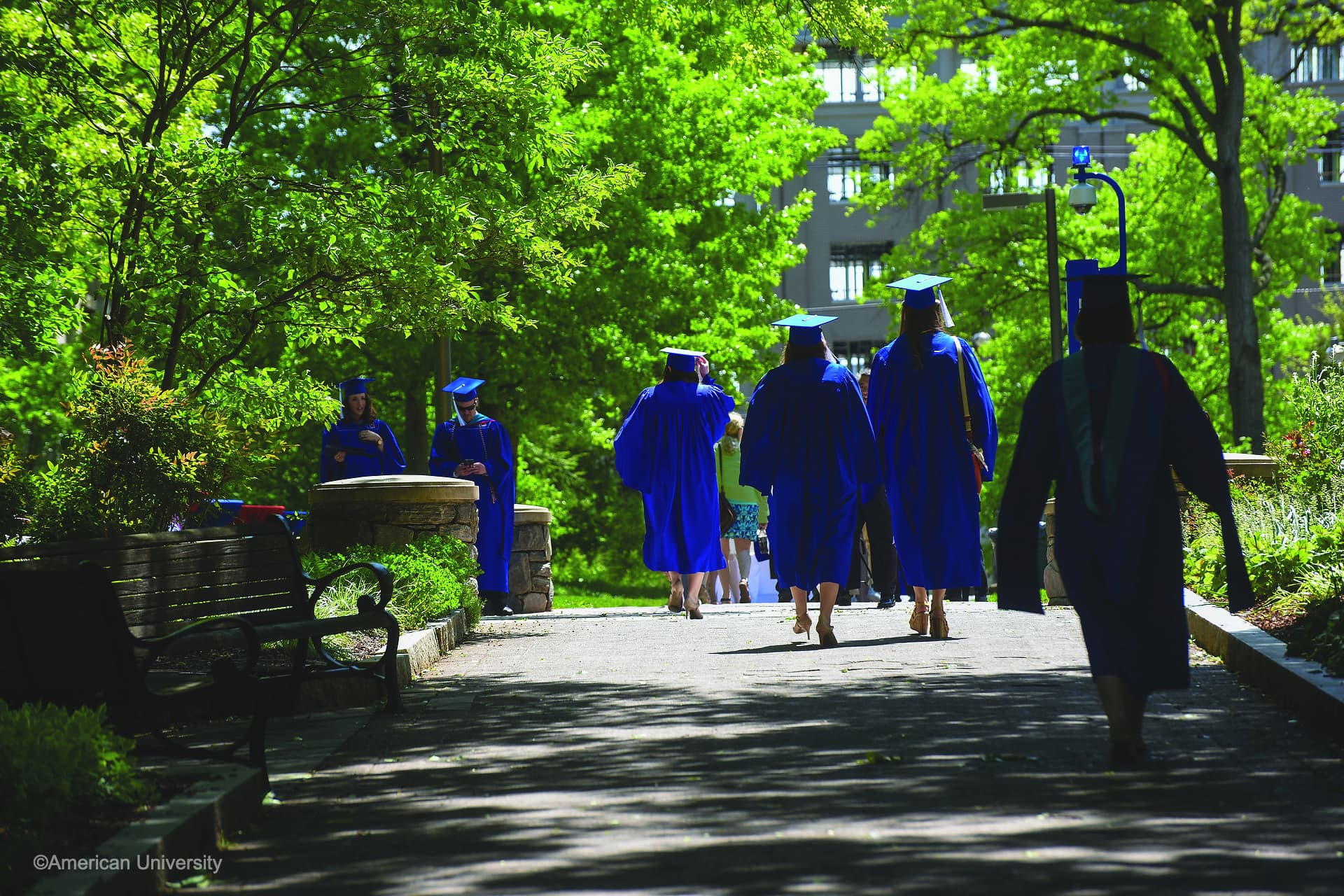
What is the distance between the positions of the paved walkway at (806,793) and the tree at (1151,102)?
15305 mm

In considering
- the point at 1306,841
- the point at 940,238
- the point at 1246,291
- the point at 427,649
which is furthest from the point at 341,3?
the point at 940,238

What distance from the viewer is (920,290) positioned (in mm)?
11555

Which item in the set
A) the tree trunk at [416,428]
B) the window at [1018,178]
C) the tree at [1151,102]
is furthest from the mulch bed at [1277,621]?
the window at [1018,178]

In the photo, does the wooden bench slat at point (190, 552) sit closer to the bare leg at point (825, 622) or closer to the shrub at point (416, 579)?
the shrub at point (416, 579)

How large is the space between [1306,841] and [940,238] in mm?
28364

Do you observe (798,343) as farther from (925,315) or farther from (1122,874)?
(1122,874)

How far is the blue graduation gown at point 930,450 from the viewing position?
37.7 feet

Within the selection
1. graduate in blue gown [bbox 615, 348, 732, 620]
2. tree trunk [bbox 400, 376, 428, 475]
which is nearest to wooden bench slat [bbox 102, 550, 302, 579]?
graduate in blue gown [bbox 615, 348, 732, 620]

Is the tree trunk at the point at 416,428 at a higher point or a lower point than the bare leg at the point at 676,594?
higher

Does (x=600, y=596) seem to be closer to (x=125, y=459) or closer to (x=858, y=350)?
(x=125, y=459)

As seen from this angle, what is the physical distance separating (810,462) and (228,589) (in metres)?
4.70

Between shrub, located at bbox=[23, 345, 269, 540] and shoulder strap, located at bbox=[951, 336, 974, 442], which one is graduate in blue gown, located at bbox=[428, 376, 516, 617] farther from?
shrub, located at bbox=[23, 345, 269, 540]

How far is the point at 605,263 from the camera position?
2519cm

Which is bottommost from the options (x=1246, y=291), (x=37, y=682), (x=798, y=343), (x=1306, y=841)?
(x=1306, y=841)
